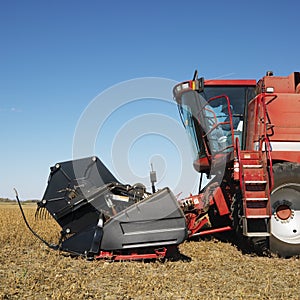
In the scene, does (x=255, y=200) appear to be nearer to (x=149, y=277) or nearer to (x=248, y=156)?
(x=248, y=156)

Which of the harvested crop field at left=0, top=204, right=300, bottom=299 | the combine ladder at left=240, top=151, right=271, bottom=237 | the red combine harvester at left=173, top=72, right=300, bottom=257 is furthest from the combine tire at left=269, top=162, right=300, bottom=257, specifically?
the harvested crop field at left=0, top=204, right=300, bottom=299

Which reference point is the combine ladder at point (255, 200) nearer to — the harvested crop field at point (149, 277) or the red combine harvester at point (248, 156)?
the red combine harvester at point (248, 156)

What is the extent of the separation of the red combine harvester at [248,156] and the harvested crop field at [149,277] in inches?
18.3

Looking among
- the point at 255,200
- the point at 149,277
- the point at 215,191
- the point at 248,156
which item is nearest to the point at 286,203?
the point at 255,200

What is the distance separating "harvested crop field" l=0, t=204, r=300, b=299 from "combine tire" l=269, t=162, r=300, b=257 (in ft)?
1.45

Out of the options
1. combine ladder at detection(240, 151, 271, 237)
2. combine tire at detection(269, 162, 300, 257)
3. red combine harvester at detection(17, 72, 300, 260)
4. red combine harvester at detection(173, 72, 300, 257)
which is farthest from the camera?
combine tire at detection(269, 162, 300, 257)

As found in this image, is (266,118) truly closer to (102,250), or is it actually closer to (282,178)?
(282,178)

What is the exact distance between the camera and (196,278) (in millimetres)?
4105

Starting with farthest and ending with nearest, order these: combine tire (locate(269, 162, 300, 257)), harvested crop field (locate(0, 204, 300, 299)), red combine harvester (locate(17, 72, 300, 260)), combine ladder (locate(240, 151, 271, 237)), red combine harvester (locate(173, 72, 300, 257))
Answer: combine tire (locate(269, 162, 300, 257)) → red combine harvester (locate(173, 72, 300, 257)) → combine ladder (locate(240, 151, 271, 237)) → red combine harvester (locate(17, 72, 300, 260)) → harvested crop field (locate(0, 204, 300, 299))

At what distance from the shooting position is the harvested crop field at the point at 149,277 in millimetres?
3498

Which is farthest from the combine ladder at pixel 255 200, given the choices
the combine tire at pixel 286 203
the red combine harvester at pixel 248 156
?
the combine tire at pixel 286 203

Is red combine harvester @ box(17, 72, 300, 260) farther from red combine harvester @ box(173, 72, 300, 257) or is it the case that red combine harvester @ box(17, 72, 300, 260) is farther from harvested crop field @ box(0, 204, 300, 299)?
harvested crop field @ box(0, 204, 300, 299)

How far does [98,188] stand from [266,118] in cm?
276

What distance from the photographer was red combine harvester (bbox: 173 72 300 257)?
5.36m
